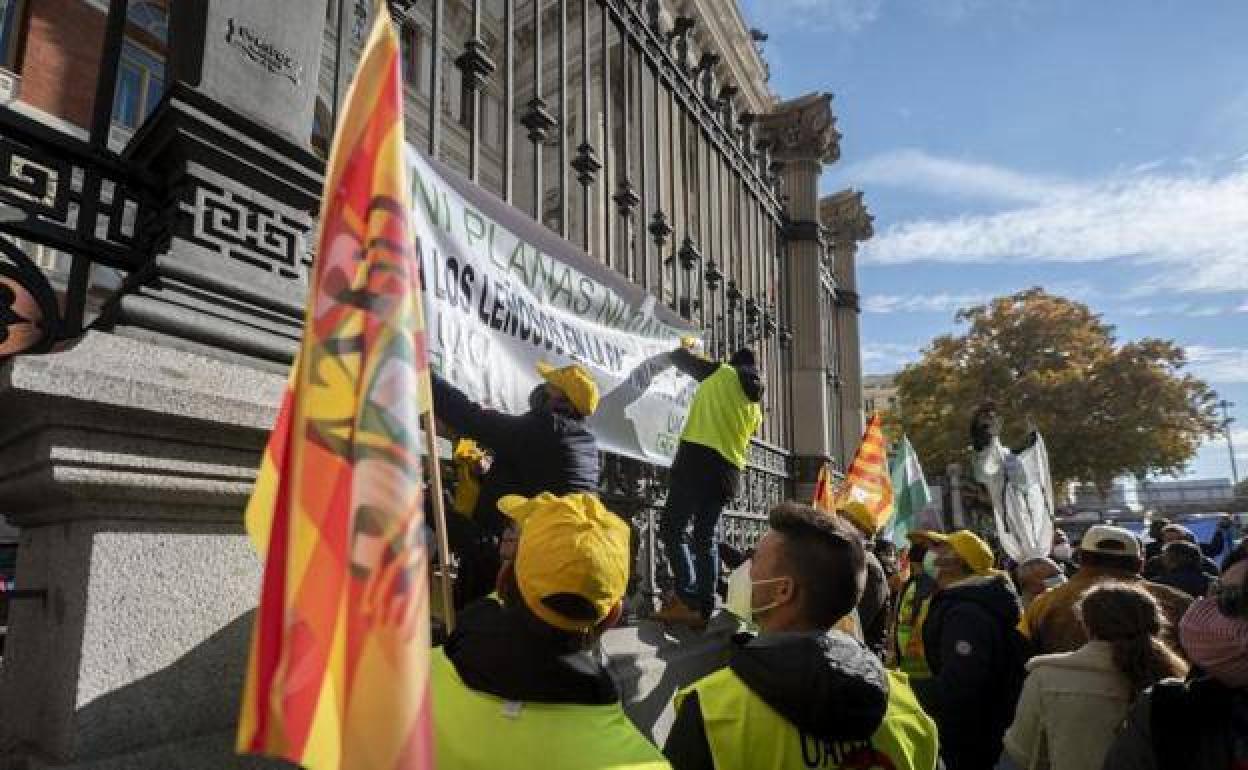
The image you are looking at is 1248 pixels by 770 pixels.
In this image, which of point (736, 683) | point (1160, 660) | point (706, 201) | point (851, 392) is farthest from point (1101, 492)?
point (736, 683)

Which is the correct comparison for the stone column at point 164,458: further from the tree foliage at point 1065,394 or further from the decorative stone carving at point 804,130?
the tree foliage at point 1065,394

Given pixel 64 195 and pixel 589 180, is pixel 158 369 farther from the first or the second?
pixel 589 180

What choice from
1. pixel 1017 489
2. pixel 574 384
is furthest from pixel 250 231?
pixel 1017 489

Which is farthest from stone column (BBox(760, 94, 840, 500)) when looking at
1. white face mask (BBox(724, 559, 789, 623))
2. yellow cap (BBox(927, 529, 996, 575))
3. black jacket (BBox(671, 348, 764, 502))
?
white face mask (BBox(724, 559, 789, 623))

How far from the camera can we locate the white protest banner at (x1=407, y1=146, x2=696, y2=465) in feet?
12.1

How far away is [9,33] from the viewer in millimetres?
11531

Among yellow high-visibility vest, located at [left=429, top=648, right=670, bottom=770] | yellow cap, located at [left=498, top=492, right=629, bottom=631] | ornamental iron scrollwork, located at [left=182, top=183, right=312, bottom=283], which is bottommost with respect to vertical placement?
yellow high-visibility vest, located at [left=429, top=648, right=670, bottom=770]

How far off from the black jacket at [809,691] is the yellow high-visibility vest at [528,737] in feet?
0.41

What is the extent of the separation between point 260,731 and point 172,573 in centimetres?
110

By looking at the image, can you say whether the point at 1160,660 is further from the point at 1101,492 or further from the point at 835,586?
the point at 1101,492

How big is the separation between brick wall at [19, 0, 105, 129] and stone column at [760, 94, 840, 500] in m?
9.99

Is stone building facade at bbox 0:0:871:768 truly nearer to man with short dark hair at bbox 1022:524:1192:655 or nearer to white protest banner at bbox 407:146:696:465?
white protest banner at bbox 407:146:696:465

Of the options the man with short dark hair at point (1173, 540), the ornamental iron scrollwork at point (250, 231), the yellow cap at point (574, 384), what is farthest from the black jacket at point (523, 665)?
the man with short dark hair at point (1173, 540)

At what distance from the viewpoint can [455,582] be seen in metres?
3.41
